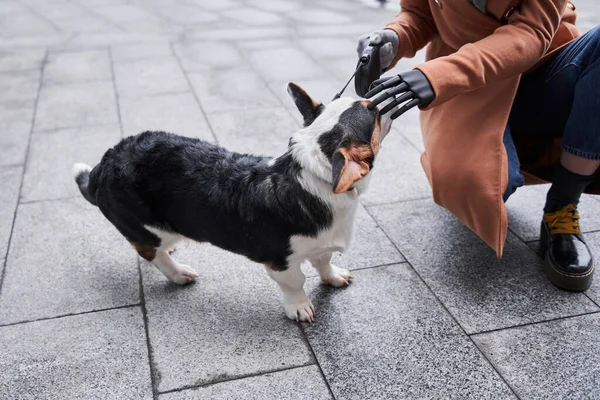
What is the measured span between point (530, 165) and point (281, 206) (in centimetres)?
136

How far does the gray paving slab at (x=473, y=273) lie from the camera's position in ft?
7.82

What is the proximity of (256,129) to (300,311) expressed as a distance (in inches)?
73.1

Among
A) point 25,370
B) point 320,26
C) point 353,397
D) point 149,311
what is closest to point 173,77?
point 320,26

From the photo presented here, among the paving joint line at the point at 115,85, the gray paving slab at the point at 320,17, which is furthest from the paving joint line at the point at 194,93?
the gray paving slab at the point at 320,17

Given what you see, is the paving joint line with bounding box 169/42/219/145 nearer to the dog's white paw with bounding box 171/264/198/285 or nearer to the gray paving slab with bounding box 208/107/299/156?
the gray paving slab with bounding box 208/107/299/156

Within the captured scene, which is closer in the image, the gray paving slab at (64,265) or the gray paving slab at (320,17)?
the gray paving slab at (64,265)

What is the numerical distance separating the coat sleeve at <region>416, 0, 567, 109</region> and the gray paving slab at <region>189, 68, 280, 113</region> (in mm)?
2326

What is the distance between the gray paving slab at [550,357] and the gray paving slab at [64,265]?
1531 millimetres

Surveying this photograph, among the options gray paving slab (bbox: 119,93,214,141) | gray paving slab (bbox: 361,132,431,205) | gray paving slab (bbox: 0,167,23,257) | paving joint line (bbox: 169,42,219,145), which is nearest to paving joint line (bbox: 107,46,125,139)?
gray paving slab (bbox: 119,93,214,141)

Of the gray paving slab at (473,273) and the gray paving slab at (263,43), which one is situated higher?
the gray paving slab at (473,273)

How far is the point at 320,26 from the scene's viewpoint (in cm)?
611

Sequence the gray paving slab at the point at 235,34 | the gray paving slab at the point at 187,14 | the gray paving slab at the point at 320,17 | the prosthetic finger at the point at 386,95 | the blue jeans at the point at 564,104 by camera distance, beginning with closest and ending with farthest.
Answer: the prosthetic finger at the point at 386,95 → the blue jeans at the point at 564,104 → the gray paving slab at the point at 235,34 → the gray paving slab at the point at 320,17 → the gray paving slab at the point at 187,14

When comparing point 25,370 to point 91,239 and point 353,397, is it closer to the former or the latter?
point 91,239

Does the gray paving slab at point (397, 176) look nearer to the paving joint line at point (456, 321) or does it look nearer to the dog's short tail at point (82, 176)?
the paving joint line at point (456, 321)
